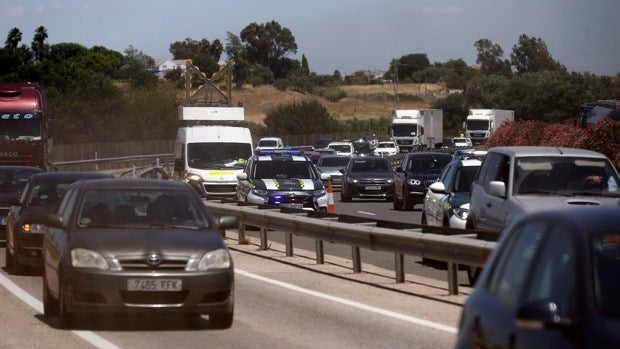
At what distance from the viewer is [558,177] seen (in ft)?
57.3

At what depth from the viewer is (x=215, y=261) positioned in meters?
13.4

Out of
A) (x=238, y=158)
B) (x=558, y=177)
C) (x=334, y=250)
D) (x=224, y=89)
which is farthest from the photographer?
(x=224, y=89)

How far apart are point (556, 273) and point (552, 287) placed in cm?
7

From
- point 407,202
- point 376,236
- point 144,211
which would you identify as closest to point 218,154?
point 407,202

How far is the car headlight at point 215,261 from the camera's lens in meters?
13.3

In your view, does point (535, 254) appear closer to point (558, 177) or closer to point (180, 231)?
point (180, 231)

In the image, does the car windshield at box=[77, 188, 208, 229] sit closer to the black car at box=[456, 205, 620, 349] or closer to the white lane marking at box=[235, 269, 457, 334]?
the white lane marking at box=[235, 269, 457, 334]

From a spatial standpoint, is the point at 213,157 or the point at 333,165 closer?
the point at 213,157

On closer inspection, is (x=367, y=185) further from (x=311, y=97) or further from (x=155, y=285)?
(x=311, y=97)

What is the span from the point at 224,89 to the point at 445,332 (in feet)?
123

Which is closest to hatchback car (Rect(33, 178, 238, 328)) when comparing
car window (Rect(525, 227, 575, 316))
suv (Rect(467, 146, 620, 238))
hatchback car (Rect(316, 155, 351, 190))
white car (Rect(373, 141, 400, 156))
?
suv (Rect(467, 146, 620, 238))

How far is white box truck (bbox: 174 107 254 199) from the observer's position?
123 feet

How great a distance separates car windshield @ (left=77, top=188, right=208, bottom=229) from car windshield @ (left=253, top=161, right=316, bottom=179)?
60.4 ft

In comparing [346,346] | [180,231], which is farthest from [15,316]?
[346,346]
